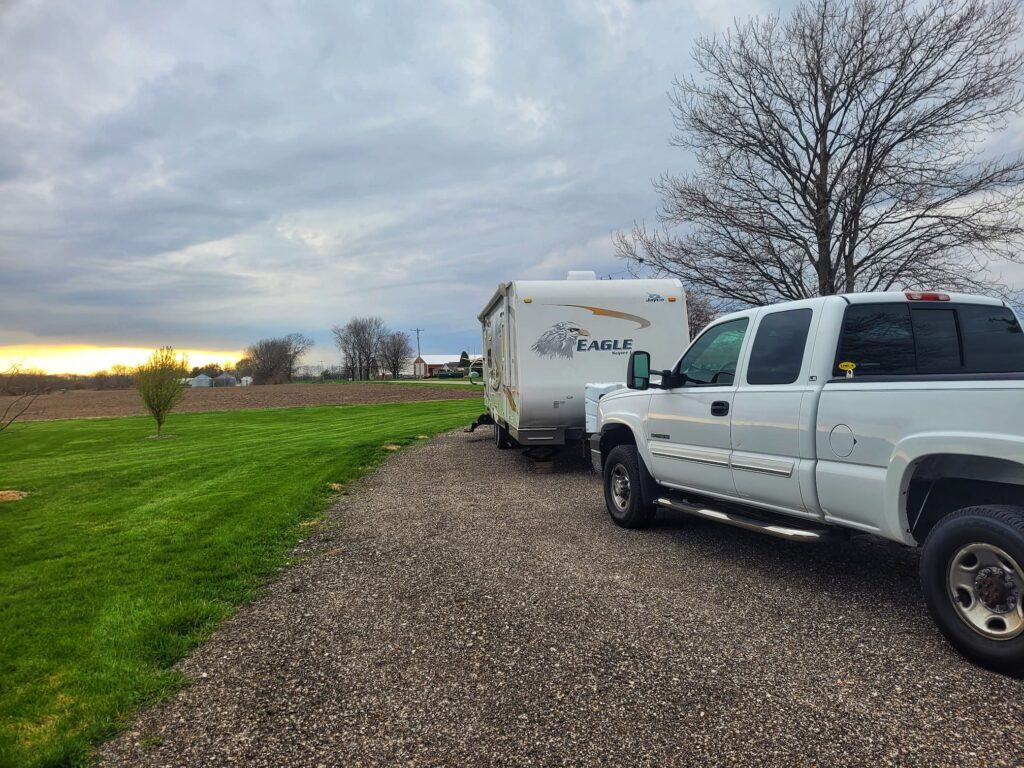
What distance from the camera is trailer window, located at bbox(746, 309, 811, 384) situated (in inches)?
179

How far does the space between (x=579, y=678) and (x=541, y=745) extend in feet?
2.01

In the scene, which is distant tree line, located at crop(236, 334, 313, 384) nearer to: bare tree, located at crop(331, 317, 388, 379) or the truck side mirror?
bare tree, located at crop(331, 317, 388, 379)

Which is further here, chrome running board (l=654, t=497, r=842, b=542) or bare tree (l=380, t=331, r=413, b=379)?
bare tree (l=380, t=331, r=413, b=379)

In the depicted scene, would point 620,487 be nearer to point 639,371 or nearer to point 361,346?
point 639,371

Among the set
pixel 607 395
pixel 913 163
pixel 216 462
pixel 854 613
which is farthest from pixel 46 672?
pixel 913 163

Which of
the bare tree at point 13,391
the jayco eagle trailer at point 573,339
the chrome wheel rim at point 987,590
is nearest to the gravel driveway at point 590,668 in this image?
the chrome wheel rim at point 987,590

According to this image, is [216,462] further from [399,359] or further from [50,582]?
[399,359]

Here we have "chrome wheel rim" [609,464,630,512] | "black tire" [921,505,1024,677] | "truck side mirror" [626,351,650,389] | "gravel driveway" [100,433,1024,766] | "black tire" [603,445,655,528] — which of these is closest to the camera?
"gravel driveway" [100,433,1024,766]

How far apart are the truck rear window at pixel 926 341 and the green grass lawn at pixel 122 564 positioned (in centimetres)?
465

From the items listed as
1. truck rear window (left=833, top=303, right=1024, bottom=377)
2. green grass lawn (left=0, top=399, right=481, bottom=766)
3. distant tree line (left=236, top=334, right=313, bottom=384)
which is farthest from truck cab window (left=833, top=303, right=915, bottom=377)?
distant tree line (left=236, top=334, right=313, bottom=384)

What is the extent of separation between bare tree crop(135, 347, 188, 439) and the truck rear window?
19789mm

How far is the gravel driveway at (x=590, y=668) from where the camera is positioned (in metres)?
2.83

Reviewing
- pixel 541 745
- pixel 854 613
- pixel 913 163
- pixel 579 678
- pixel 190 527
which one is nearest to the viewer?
pixel 541 745

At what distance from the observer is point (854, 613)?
165 inches
